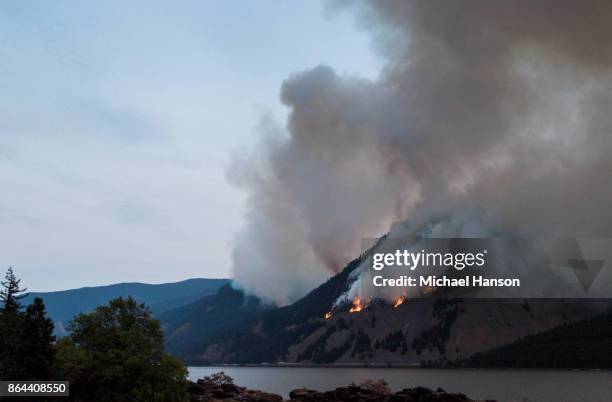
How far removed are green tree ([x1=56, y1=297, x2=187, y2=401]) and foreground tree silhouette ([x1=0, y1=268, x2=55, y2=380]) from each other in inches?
117

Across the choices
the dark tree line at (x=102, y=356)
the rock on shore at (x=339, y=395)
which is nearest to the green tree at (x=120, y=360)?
the dark tree line at (x=102, y=356)

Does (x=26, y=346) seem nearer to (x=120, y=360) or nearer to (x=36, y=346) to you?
(x=36, y=346)

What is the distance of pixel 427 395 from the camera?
114 meters

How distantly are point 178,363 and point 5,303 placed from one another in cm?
3450

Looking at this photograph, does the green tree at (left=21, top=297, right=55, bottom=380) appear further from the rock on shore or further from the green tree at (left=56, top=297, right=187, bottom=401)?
the rock on shore

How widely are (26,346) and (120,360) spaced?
12.7m

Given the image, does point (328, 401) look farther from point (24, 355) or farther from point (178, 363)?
point (24, 355)

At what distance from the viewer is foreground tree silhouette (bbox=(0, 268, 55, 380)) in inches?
2958

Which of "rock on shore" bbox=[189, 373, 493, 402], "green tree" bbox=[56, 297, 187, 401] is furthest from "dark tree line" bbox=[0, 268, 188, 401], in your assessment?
"rock on shore" bbox=[189, 373, 493, 402]

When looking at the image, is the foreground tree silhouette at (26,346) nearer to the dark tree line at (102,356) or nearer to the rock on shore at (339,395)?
A: the dark tree line at (102,356)

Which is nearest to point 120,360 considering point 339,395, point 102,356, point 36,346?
point 102,356

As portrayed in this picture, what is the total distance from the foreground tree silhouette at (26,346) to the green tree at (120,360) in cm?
296

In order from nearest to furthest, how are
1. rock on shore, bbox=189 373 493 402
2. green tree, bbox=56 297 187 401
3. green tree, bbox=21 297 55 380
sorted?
green tree, bbox=56 297 187 401, green tree, bbox=21 297 55 380, rock on shore, bbox=189 373 493 402

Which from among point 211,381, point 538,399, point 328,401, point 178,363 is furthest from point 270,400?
point 538,399
